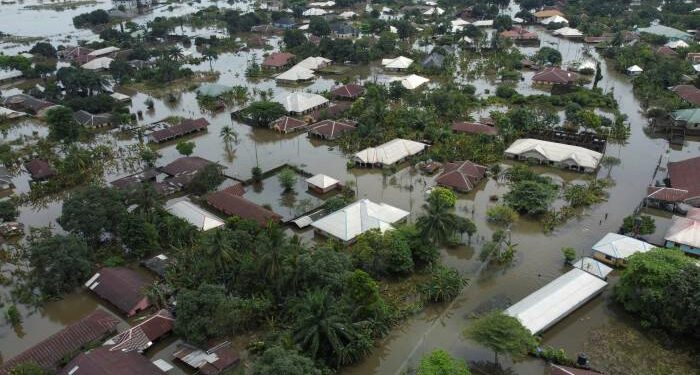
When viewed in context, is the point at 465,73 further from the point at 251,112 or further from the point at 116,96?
the point at 116,96

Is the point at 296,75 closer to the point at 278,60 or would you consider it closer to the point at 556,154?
the point at 278,60

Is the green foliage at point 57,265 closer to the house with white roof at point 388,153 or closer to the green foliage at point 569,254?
the house with white roof at point 388,153

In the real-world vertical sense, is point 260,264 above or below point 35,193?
above

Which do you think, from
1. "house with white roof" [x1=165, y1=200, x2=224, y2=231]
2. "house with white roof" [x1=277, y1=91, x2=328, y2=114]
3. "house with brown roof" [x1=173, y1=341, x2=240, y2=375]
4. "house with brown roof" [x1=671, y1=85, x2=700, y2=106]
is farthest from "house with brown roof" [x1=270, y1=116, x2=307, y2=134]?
"house with brown roof" [x1=671, y1=85, x2=700, y2=106]

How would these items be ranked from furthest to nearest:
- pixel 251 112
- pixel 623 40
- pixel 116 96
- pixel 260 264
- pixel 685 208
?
pixel 623 40 → pixel 116 96 → pixel 251 112 → pixel 685 208 → pixel 260 264

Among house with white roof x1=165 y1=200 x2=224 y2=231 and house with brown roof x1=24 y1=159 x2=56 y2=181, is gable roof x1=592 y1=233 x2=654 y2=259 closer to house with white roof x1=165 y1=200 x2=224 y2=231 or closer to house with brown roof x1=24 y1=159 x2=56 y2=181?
house with white roof x1=165 y1=200 x2=224 y2=231

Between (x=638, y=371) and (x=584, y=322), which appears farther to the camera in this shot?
(x=584, y=322)

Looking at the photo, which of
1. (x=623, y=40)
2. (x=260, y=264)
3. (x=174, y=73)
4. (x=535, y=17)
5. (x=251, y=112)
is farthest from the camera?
(x=535, y=17)

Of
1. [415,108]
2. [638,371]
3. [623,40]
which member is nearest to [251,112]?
[415,108]
